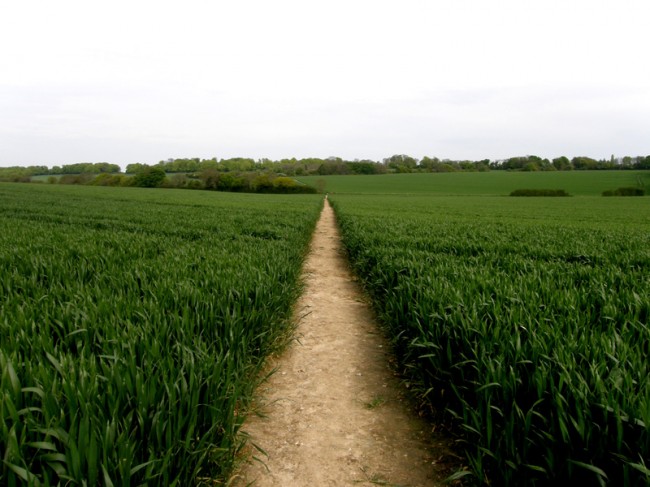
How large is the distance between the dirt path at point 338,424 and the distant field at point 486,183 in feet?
258

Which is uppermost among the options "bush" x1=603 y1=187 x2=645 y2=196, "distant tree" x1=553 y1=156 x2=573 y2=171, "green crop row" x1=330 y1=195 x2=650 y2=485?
"distant tree" x1=553 y1=156 x2=573 y2=171

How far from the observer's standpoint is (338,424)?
3.21m

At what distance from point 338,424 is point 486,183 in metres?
99.3

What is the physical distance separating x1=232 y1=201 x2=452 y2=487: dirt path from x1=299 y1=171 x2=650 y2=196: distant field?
3101 inches

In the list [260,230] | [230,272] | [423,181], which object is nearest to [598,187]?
[423,181]

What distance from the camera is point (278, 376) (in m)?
4.08

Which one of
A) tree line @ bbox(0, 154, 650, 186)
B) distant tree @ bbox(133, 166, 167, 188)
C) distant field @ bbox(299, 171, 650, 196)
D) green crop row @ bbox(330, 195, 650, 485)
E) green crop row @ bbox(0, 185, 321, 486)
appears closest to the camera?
green crop row @ bbox(0, 185, 321, 486)

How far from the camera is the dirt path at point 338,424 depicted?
262 centimetres

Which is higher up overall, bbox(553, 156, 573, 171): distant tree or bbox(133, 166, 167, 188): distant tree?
bbox(553, 156, 573, 171): distant tree

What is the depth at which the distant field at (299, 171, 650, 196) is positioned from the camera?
81.9 m

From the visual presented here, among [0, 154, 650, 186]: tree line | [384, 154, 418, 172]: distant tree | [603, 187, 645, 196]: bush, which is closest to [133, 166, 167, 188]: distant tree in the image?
[0, 154, 650, 186]: tree line

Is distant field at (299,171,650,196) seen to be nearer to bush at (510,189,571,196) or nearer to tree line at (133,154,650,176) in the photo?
bush at (510,189,571,196)

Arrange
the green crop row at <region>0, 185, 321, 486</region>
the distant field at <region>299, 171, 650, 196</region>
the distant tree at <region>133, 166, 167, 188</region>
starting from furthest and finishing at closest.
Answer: the distant tree at <region>133, 166, 167, 188</region> < the distant field at <region>299, 171, 650, 196</region> < the green crop row at <region>0, 185, 321, 486</region>

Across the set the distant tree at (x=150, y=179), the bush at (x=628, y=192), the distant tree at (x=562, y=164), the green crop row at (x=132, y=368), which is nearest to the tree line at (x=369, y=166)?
the distant tree at (x=562, y=164)
